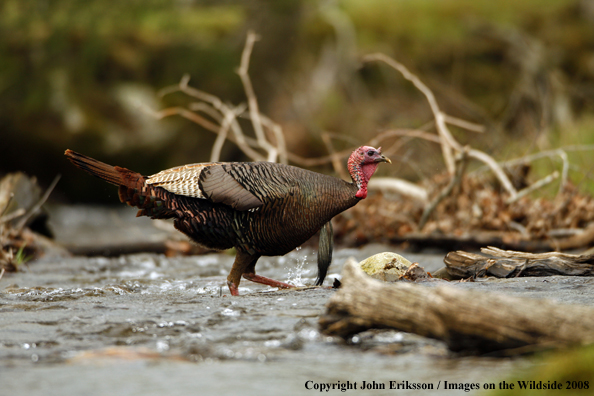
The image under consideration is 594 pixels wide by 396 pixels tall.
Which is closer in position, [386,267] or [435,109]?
[386,267]

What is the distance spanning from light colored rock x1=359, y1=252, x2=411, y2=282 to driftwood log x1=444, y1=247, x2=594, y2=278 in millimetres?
372

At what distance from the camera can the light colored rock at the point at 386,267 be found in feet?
16.1

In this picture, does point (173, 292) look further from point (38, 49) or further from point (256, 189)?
point (38, 49)

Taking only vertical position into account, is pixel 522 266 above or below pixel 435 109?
below

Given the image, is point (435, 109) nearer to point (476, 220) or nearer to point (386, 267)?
point (476, 220)

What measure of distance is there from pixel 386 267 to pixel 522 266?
103 cm

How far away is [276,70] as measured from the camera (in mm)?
15125

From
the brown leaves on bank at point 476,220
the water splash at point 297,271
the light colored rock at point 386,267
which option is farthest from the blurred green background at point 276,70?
the light colored rock at point 386,267

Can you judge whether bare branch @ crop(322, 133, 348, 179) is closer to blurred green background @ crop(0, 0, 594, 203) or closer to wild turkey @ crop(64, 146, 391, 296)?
wild turkey @ crop(64, 146, 391, 296)

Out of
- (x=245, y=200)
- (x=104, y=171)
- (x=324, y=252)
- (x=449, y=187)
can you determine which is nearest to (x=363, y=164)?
(x=324, y=252)

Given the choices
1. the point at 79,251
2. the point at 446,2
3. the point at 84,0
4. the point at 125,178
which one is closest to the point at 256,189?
the point at 125,178

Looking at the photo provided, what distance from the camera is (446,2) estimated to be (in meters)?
16.5

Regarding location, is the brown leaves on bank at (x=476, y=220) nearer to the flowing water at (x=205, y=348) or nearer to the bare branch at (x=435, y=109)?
the bare branch at (x=435, y=109)

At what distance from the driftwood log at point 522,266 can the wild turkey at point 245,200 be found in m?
0.92
